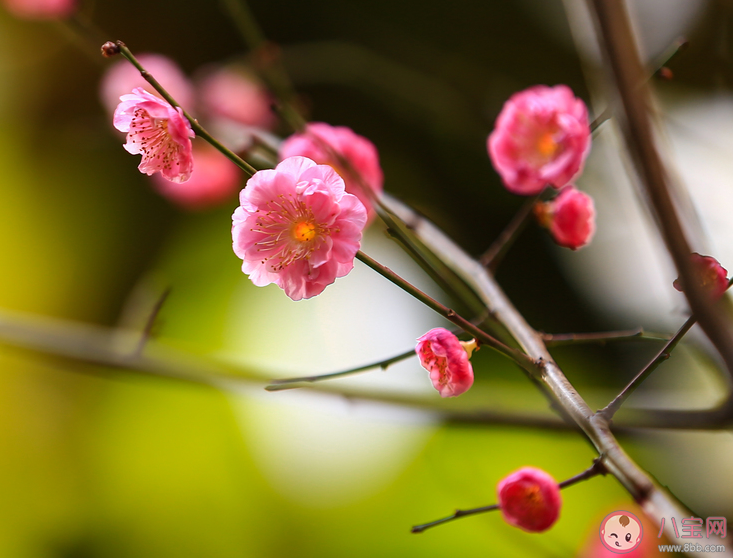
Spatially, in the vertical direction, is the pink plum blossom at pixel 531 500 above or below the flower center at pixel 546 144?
below

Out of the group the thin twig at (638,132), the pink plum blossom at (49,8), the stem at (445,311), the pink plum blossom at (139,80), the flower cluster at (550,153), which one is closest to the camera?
the thin twig at (638,132)

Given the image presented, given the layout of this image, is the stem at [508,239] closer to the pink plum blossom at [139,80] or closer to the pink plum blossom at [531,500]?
the pink plum blossom at [531,500]

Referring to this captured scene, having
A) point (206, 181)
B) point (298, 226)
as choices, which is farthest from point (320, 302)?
point (298, 226)

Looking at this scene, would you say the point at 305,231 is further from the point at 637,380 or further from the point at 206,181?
the point at 206,181

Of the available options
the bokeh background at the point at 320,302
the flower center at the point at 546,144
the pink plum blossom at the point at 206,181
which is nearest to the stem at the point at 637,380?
the flower center at the point at 546,144

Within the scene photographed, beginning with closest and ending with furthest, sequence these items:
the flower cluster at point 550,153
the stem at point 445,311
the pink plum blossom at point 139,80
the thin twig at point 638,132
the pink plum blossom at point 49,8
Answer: the thin twig at point 638,132
the stem at point 445,311
the flower cluster at point 550,153
the pink plum blossom at point 49,8
the pink plum blossom at point 139,80

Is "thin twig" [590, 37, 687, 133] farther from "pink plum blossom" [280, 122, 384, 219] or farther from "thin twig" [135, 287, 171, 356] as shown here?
"thin twig" [135, 287, 171, 356]

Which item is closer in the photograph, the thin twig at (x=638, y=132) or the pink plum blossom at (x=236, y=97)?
the thin twig at (x=638, y=132)

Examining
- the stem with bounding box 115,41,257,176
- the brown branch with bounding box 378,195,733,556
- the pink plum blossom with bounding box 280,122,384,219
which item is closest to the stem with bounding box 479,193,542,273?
the brown branch with bounding box 378,195,733,556
